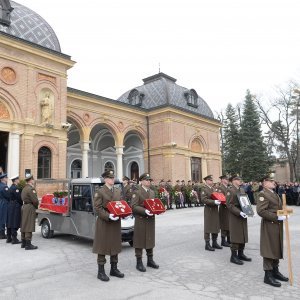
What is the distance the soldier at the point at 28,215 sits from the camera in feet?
27.9

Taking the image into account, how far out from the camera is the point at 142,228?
645 cm

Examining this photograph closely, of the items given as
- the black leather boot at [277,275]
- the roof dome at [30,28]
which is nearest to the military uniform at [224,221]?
the black leather boot at [277,275]

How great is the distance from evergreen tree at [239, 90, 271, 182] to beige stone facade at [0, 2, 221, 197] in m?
3.96

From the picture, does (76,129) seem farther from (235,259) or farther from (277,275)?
(277,275)

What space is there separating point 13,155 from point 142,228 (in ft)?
44.3

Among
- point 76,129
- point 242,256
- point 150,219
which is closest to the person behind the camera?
point 150,219

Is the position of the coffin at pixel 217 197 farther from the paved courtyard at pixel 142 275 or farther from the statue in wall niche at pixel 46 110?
the statue in wall niche at pixel 46 110

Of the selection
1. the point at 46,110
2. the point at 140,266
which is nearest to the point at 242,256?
the point at 140,266

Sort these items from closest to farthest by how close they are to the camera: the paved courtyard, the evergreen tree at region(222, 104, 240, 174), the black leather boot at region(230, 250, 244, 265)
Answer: the paved courtyard, the black leather boot at region(230, 250, 244, 265), the evergreen tree at region(222, 104, 240, 174)

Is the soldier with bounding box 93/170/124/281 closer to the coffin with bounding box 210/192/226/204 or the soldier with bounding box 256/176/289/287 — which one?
the soldier with bounding box 256/176/289/287

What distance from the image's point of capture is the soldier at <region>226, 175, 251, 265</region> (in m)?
6.75

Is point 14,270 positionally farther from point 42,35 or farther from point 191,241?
point 42,35

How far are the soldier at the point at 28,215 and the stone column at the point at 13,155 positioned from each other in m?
9.47

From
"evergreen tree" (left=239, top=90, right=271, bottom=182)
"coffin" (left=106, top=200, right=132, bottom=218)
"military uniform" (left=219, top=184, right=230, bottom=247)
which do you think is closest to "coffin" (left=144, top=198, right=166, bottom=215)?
"coffin" (left=106, top=200, right=132, bottom=218)
